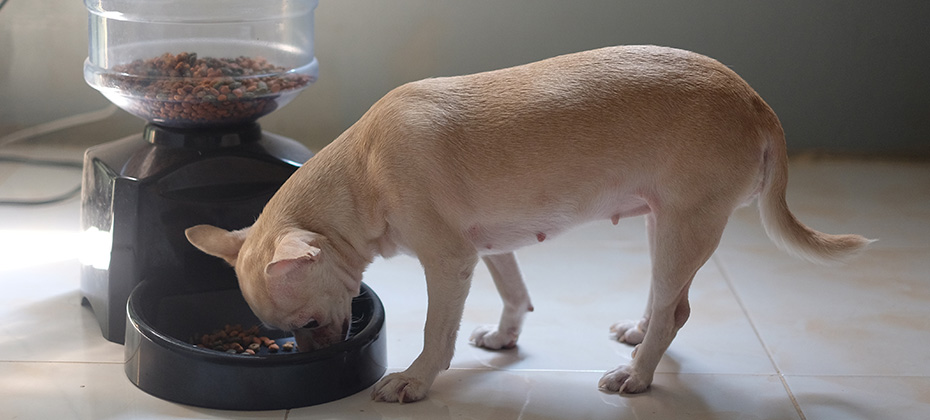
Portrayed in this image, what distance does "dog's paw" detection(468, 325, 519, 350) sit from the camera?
8.14 feet

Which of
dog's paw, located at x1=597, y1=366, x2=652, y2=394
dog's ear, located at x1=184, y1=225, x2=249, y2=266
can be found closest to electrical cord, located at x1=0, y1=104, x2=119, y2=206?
dog's ear, located at x1=184, y1=225, x2=249, y2=266

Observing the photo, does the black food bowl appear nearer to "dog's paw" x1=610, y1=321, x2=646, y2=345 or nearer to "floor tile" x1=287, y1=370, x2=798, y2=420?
"floor tile" x1=287, y1=370, x2=798, y2=420

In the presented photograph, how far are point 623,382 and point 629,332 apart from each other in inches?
12.0

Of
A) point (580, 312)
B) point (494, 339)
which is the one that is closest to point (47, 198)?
point (494, 339)

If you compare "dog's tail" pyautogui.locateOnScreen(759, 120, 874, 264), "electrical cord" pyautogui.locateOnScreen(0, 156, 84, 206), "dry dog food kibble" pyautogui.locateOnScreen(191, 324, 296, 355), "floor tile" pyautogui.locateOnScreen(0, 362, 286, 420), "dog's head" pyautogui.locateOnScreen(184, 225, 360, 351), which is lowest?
"electrical cord" pyautogui.locateOnScreen(0, 156, 84, 206)

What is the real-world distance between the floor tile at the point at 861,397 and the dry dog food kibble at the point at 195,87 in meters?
1.55

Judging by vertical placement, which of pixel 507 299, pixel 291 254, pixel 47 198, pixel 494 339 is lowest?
pixel 47 198

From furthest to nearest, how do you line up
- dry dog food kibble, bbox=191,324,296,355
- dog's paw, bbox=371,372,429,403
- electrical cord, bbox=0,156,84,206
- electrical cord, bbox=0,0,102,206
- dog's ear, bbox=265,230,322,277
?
electrical cord, bbox=0,0,102,206
electrical cord, bbox=0,156,84,206
dry dog food kibble, bbox=191,324,296,355
dog's paw, bbox=371,372,429,403
dog's ear, bbox=265,230,322,277

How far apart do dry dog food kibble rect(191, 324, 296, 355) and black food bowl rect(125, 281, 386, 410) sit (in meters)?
0.13

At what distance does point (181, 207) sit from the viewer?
2.41 m

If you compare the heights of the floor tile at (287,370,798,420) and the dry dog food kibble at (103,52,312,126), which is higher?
the dry dog food kibble at (103,52,312,126)

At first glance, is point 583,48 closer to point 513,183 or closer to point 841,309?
point 841,309

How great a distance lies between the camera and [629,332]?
2.52 m

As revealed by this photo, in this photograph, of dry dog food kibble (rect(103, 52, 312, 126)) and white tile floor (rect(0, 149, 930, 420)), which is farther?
dry dog food kibble (rect(103, 52, 312, 126))
